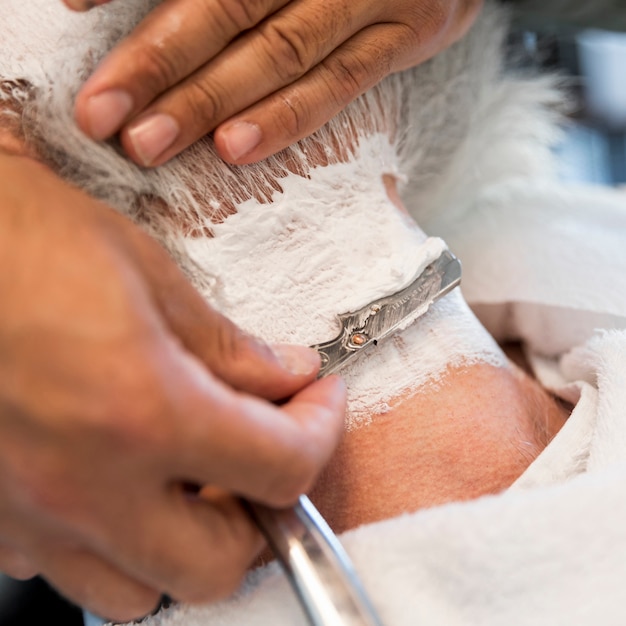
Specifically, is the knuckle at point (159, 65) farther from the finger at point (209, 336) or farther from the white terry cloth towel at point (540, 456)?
the white terry cloth towel at point (540, 456)

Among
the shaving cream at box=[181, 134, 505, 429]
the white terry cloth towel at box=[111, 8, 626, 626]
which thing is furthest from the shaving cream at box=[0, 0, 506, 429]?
the white terry cloth towel at box=[111, 8, 626, 626]

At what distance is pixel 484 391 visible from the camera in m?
0.52

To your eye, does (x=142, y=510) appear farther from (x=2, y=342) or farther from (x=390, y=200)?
(x=390, y=200)

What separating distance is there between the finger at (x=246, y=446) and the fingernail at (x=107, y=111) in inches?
8.2

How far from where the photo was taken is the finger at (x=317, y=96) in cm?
46

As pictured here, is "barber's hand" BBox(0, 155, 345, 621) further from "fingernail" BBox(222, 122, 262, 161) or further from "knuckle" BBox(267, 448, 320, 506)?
"fingernail" BBox(222, 122, 262, 161)

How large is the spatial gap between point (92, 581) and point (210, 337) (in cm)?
14

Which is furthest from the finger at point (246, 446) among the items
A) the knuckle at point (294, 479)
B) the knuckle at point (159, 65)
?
the knuckle at point (159, 65)

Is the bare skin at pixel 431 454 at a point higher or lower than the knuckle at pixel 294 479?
lower

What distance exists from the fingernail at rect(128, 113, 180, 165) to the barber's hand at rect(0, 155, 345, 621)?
84mm

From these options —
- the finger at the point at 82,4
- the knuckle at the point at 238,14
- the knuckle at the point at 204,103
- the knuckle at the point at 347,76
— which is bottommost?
the knuckle at the point at 347,76

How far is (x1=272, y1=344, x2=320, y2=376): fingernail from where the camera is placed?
40 cm

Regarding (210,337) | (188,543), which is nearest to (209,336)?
(210,337)

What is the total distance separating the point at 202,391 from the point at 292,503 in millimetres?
96
